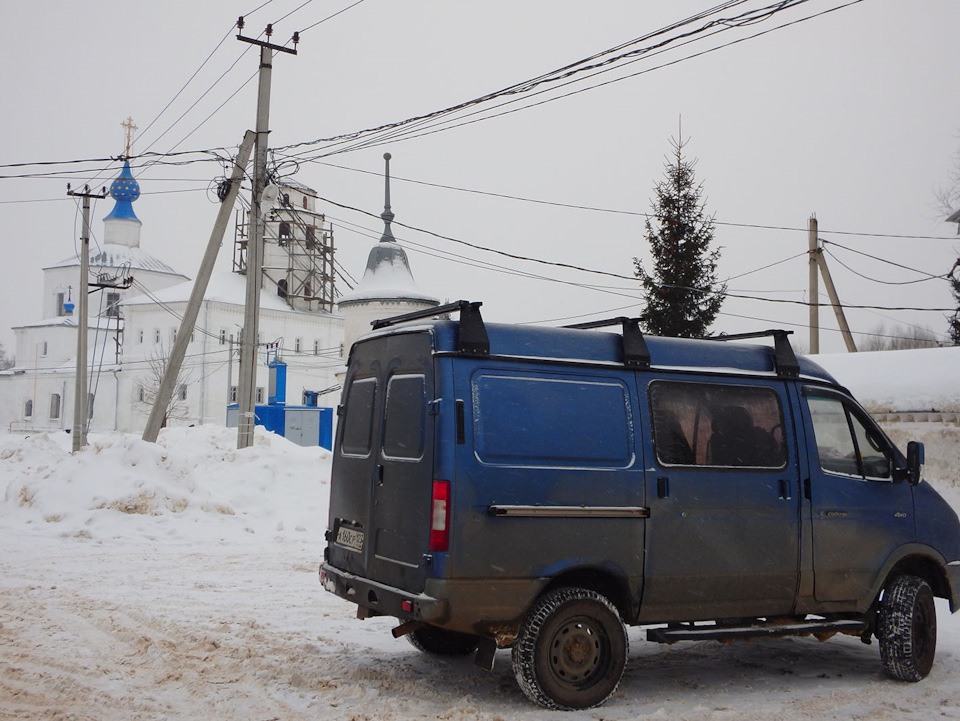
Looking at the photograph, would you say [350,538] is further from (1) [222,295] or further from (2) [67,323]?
(2) [67,323]

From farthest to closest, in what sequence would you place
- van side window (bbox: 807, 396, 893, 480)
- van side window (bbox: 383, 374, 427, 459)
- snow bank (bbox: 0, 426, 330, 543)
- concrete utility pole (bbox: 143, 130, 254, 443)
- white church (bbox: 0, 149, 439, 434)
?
white church (bbox: 0, 149, 439, 434) < concrete utility pole (bbox: 143, 130, 254, 443) < snow bank (bbox: 0, 426, 330, 543) < van side window (bbox: 807, 396, 893, 480) < van side window (bbox: 383, 374, 427, 459)

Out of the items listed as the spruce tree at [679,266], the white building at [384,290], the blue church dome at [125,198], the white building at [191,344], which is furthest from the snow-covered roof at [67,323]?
the spruce tree at [679,266]

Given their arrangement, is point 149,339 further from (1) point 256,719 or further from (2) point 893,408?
(1) point 256,719

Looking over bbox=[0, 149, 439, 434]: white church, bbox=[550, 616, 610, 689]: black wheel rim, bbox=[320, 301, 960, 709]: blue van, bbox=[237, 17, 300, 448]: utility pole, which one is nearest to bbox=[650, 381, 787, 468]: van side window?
bbox=[320, 301, 960, 709]: blue van

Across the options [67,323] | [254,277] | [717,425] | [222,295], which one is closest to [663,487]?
[717,425]

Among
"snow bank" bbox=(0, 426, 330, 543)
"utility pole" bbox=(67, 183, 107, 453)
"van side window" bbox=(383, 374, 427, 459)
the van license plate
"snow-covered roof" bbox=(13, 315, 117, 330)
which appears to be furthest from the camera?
"snow-covered roof" bbox=(13, 315, 117, 330)

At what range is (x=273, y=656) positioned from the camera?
6961 millimetres

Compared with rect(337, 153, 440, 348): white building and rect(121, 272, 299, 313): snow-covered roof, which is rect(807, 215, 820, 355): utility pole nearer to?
rect(337, 153, 440, 348): white building

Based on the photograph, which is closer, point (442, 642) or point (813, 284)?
point (442, 642)

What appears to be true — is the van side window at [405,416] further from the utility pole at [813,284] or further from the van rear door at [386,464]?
the utility pole at [813,284]

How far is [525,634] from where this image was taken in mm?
5902

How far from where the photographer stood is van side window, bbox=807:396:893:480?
723cm

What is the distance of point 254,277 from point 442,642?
12.6m

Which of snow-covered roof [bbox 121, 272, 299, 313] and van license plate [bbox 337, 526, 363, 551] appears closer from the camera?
van license plate [bbox 337, 526, 363, 551]
